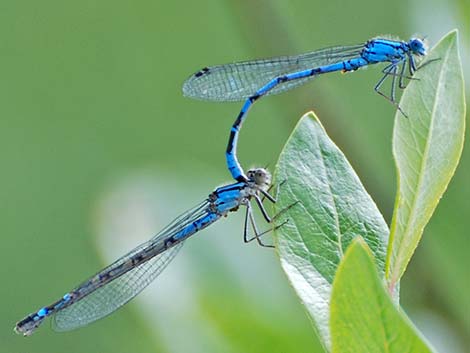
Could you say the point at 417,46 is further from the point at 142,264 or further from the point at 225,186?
the point at 142,264

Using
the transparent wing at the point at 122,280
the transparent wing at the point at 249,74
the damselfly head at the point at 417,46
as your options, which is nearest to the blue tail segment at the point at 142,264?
the transparent wing at the point at 122,280

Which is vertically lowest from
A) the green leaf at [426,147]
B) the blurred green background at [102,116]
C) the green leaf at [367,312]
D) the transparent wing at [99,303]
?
the green leaf at [367,312]

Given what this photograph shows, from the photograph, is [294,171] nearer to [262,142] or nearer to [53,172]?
[262,142]

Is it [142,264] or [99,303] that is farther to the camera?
[99,303]

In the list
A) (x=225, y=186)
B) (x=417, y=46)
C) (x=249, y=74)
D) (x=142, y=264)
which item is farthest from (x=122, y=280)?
(x=417, y=46)

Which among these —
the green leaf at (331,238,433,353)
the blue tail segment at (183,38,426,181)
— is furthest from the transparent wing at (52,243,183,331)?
the green leaf at (331,238,433,353)

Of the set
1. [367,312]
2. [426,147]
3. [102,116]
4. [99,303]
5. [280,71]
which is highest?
[102,116]

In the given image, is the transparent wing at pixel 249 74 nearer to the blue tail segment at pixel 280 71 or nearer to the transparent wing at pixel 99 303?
the blue tail segment at pixel 280 71
